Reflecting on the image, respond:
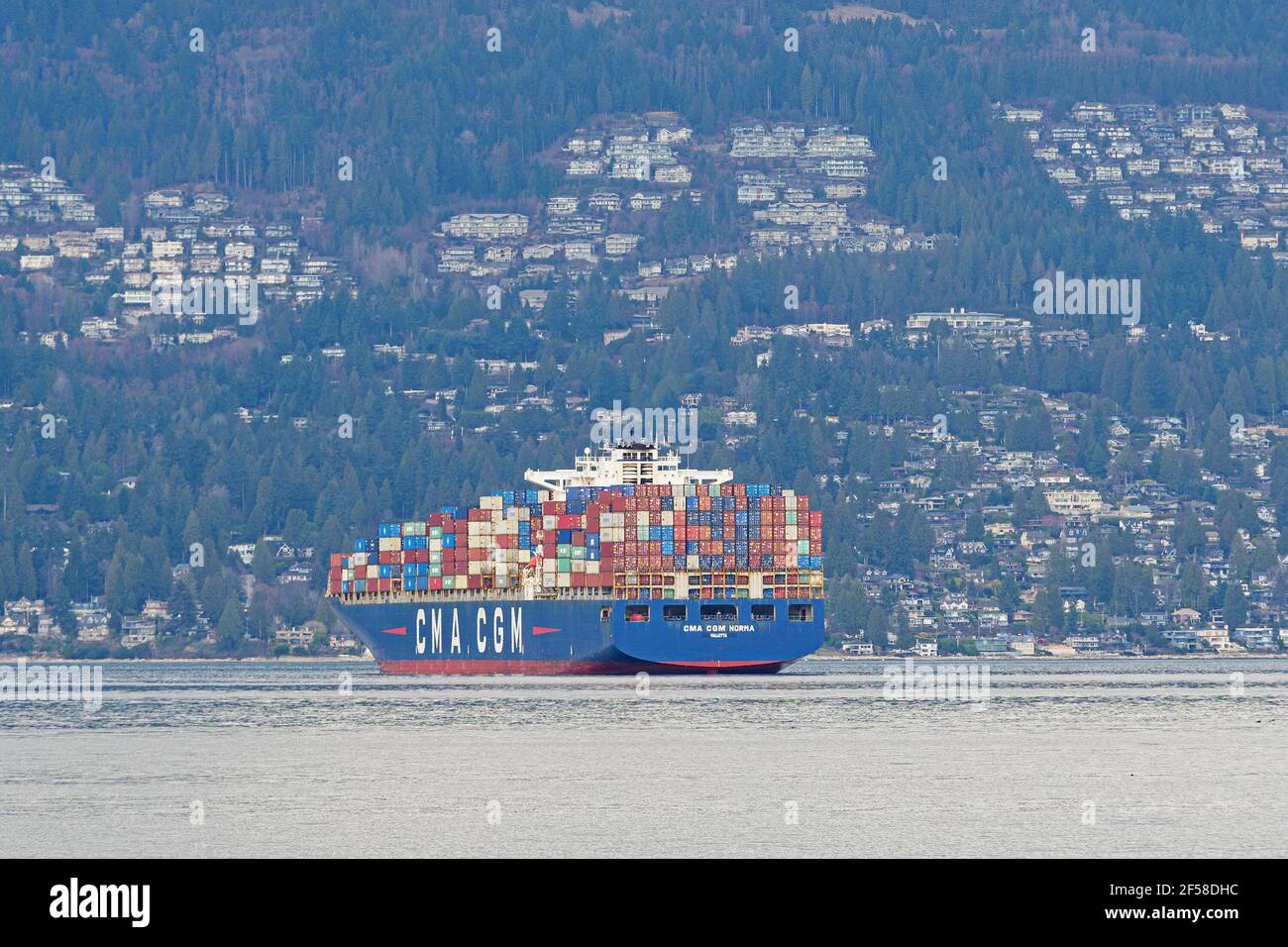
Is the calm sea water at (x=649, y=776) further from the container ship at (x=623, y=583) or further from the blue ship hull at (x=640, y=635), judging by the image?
the container ship at (x=623, y=583)

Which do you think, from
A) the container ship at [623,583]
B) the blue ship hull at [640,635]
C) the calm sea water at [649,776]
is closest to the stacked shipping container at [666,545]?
the container ship at [623,583]

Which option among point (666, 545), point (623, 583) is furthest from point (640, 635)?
point (666, 545)

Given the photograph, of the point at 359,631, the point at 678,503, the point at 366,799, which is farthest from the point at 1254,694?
the point at 366,799

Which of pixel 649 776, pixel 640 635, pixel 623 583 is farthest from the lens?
pixel 623 583

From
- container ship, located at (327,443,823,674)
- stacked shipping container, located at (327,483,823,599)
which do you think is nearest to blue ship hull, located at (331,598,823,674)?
container ship, located at (327,443,823,674)

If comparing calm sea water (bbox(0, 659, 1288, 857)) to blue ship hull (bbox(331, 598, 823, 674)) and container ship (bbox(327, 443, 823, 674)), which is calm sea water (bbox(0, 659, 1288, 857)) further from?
container ship (bbox(327, 443, 823, 674))

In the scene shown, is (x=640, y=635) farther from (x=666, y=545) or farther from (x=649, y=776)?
(x=649, y=776)
